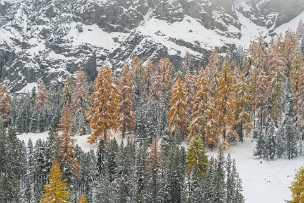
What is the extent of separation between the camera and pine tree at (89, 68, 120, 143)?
85188mm

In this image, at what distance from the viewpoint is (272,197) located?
2692 inches

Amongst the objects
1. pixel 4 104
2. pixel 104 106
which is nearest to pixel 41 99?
pixel 4 104

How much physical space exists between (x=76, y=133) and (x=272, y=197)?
2016 inches

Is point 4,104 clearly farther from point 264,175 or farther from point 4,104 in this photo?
point 264,175

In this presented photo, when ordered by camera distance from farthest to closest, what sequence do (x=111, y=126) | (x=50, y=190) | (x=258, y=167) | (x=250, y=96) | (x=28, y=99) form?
(x=28, y=99) → (x=250, y=96) → (x=111, y=126) → (x=258, y=167) → (x=50, y=190)

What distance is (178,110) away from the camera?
295 ft

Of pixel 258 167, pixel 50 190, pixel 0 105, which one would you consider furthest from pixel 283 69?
pixel 50 190

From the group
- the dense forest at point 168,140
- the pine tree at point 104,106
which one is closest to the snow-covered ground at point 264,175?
the dense forest at point 168,140

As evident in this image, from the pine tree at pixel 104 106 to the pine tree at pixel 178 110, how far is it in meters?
8.74

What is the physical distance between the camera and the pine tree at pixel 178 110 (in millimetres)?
89375

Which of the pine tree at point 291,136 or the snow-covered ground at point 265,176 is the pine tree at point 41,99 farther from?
the pine tree at point 291,136

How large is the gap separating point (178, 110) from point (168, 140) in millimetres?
5277

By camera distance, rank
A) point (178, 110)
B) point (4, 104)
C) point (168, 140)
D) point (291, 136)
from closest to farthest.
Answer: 1. point (291, 136)
2. point (168, 140)
3. point (178, 110)
4. point (4, 104)

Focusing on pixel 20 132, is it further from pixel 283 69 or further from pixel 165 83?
pixel 283 69
